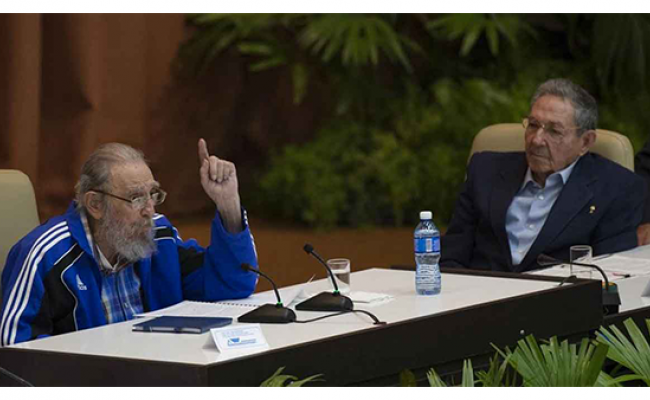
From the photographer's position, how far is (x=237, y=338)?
8.91 ft

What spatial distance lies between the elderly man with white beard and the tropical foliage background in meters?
4.34

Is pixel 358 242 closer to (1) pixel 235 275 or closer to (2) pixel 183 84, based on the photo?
(2) pixel 183 84

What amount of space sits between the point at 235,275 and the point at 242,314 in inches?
12.2

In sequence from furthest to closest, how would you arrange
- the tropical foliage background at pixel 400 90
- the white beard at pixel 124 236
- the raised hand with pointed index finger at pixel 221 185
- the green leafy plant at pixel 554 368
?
the tropical foliage background at pixel 400 90, the raised hand with pointed index finger at pixel 221 185, the white beard at pixel 124 236, the green leafy plant at pixel 554 368

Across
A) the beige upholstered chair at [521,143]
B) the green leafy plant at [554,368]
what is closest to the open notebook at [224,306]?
the green leafy plant at [554,368]

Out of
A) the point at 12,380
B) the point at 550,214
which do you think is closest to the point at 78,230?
the point at 12,380

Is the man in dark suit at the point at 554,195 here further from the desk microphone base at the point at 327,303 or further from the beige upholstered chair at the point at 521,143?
the desk microphone base at the point at 327,303

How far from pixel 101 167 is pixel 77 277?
346 millimetres

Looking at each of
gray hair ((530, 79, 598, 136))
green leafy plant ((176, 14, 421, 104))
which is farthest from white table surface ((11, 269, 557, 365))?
green leafy plant ((176, 14, 421, 104))

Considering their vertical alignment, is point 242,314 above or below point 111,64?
below

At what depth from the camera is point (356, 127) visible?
8.17m

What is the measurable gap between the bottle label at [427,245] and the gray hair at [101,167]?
83 centimetres

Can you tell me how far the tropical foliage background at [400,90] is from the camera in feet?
25.9

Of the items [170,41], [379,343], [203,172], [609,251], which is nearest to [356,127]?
[170,41]
